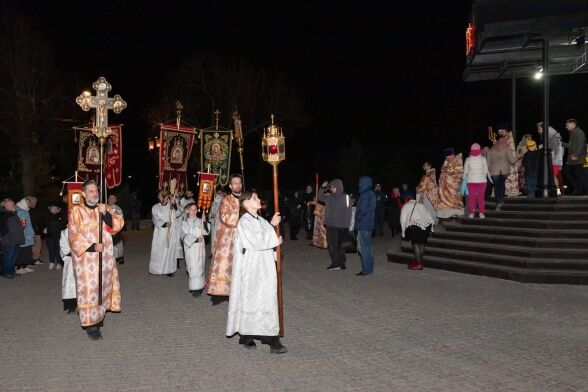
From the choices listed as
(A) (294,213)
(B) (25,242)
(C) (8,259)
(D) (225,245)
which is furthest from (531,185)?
(C) (8,259)

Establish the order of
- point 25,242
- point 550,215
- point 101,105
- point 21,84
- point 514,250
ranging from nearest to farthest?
point 101,105
point 514,250
point 550,215
point 25,242
point 21,84

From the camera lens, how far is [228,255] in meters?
9.82

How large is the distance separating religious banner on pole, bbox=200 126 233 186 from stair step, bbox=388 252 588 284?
9.83 meters

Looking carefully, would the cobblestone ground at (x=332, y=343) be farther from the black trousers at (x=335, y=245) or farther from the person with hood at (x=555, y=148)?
the person with hood at (x=555, y=148)

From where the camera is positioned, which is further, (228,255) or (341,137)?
(341,137)

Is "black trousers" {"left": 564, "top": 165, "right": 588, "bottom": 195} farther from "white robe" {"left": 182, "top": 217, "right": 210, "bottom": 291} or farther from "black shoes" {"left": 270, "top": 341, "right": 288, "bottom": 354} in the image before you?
"black shoes" {"left": 270, "top": 341, "right": 288, "bottom": 354}

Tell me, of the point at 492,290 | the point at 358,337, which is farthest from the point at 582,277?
the point at 358,337

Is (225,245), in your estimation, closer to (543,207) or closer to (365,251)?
(365,251)

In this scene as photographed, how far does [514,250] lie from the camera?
12.2 m

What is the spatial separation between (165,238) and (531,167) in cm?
884

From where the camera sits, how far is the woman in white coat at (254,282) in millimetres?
6555

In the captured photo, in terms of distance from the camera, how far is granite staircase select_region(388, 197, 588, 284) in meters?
11.3

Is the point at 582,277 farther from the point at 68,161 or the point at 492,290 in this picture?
the point at 68,161

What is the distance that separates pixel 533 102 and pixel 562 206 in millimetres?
23201
